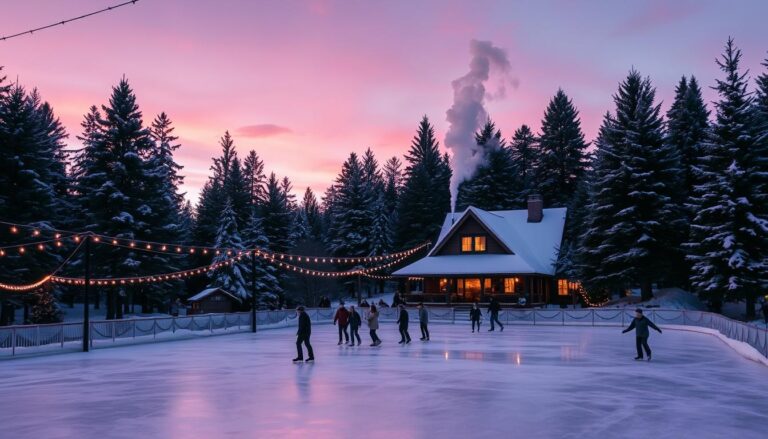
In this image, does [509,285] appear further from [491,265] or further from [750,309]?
[750,309]

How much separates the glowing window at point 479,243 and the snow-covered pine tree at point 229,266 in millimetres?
21247

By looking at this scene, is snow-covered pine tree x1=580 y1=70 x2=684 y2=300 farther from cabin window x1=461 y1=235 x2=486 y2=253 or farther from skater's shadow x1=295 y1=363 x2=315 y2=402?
skater's shadow x1=295 y1=363 x2=315 y2=402

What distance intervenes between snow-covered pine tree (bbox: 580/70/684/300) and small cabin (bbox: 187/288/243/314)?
28.7 metres

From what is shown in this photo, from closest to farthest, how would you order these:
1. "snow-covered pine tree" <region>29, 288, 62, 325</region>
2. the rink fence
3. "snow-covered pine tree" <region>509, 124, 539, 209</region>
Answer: the rink fence, "snow-covered pine tree" <region>29, 288, 62, 325</region>, "snow-covered pine tree" <region>509, 124, 539, 209</region>

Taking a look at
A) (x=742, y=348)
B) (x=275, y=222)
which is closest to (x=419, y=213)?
(x=275, y=222)

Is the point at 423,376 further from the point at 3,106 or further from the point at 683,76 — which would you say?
the point at 683,76

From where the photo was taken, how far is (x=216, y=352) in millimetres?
24047

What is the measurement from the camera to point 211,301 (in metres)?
53.0

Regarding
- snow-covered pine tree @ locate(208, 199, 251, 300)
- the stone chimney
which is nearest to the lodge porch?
the stone chimney

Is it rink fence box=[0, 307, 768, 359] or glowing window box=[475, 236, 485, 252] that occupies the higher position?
glowing window box=[475, 236, 485, 252]

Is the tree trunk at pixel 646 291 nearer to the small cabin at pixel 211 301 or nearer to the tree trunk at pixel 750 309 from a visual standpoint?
the tree trunk at pixel 750 309

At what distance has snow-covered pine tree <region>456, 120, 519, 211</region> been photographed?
8000cm

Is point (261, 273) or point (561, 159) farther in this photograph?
point (561, 159)

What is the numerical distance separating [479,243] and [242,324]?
24829 mm
